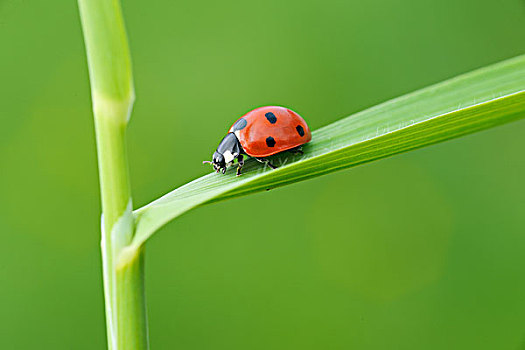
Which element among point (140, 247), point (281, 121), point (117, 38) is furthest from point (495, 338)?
point (117, 38)

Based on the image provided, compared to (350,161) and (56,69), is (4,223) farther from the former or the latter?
(350,161)

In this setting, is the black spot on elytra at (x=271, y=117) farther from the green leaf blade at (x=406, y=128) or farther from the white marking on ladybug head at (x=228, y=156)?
the green leaf blade at (x=406, y=128)

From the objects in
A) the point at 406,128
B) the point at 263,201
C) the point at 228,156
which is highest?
the point at 406,128

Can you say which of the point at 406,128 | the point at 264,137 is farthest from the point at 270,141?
the point at 406,128

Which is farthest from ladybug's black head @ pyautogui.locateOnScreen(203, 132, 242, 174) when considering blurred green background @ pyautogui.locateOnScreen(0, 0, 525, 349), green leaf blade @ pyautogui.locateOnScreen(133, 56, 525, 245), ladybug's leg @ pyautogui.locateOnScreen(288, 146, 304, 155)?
blurred green background @ pyautogui.locateOnScreen(0, 0, 525, 349)

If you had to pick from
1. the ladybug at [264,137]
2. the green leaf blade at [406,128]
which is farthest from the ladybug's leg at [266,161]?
the green leaf blade at [406,128]

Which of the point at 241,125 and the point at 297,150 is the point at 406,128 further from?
the point at 241,125

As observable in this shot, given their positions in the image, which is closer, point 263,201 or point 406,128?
point 406,128
